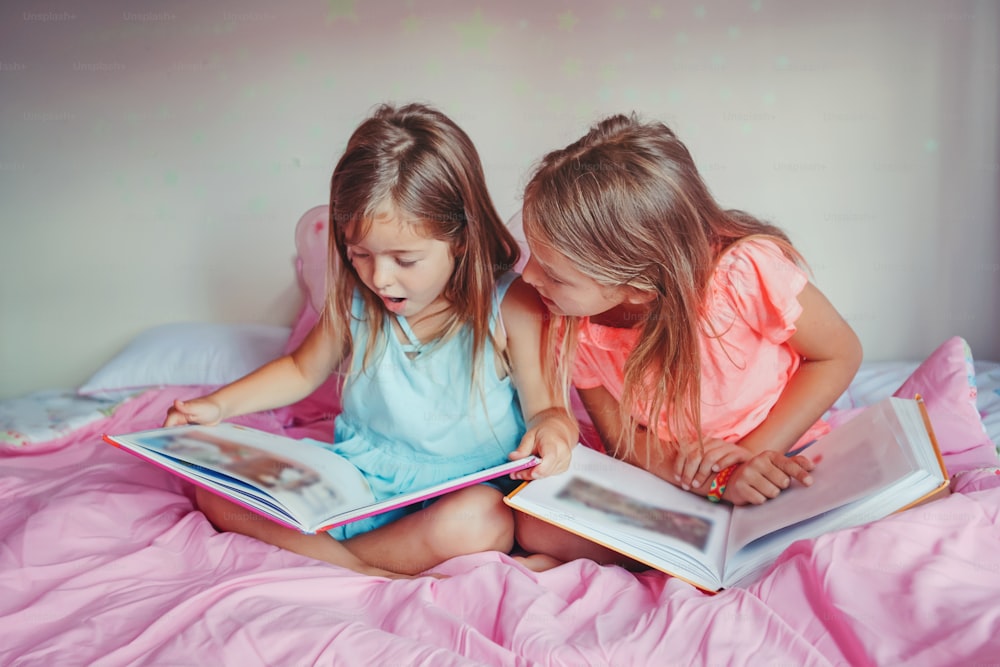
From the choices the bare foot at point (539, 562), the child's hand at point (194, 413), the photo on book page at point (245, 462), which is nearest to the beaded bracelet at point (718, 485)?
the bare foot at point (539, 562)

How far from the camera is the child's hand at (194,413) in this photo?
115cm

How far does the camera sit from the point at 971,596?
2.56ft

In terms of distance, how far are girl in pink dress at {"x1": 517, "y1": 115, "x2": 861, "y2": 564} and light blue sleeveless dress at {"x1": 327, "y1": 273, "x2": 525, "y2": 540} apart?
0.40ft

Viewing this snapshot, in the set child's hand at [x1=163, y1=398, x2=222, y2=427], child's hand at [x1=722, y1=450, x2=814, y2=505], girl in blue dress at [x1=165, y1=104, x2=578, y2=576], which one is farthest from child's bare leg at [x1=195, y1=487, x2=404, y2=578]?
child's hand at [x1=722, y1=450, x2=814, y2=505]

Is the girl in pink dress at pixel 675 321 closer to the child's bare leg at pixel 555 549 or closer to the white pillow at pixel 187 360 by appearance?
the child's bare leg at pixel 555 549

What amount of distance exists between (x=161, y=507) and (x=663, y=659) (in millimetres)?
717

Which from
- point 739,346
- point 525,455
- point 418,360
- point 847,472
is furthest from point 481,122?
point 847,472

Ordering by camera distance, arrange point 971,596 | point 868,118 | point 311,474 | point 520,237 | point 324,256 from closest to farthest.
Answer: point 971,596
point 311,474
point 520,237
point 324,256
point 868,118

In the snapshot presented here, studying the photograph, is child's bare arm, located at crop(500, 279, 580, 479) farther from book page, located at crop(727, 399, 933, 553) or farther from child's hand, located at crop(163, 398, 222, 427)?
child's hand, located at crop(163, 398, 222, 427)

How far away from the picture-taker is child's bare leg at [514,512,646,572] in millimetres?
1051

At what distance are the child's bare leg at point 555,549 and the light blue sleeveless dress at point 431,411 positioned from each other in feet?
0.50

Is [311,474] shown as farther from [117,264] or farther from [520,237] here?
[117,264]

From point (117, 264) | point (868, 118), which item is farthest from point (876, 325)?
point (117, 264)

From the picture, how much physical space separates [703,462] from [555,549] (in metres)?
0.22
